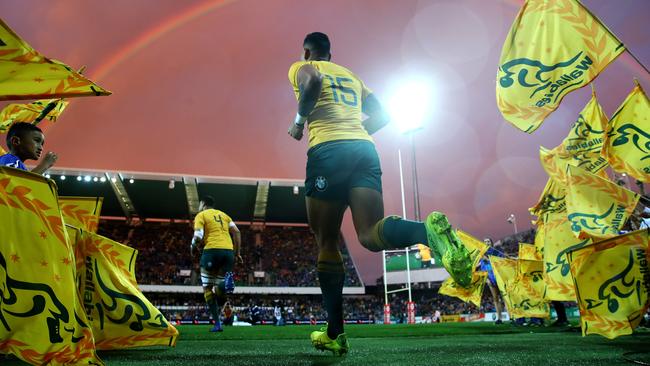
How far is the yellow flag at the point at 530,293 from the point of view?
9250 millimetres

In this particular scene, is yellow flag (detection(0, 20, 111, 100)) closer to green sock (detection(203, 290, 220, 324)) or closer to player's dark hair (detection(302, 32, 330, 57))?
player's dark hair (detection(302, 32, 330, 57))

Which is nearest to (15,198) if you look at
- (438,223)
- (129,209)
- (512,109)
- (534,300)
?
(438,223)

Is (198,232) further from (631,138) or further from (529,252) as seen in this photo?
(529,252)

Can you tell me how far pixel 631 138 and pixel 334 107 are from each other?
404 cm

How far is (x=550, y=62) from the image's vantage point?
4.44 metres

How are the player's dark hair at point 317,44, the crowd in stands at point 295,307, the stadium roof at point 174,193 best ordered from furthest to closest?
1. the crowd in stands at point 295,307
2. the stadium roof at point 174,193
3. the player's dark hair at point 317,44

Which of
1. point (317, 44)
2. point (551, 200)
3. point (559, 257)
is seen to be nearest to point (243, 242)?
point (551, 200)

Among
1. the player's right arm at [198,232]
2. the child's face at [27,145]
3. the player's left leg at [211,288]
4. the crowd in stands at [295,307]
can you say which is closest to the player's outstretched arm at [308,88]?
the child's face at [27,145]

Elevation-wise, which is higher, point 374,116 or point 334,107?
point 374,116

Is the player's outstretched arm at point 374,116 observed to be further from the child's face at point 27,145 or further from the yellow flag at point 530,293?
the yellow flag at point 530,293

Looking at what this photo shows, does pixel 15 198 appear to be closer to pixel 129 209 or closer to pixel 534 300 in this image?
pixel 534 300

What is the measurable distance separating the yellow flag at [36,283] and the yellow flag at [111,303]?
40.1 inches

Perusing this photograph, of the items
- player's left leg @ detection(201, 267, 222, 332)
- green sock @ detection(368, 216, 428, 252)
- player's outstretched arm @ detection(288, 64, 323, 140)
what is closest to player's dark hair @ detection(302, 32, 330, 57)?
player's outstretched arm @ detection(288, 64, 323, 140)

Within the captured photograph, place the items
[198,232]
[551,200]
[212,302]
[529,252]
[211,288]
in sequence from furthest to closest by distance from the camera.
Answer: [529,252], [212,302], [211,288], [198,232], [551,200]
